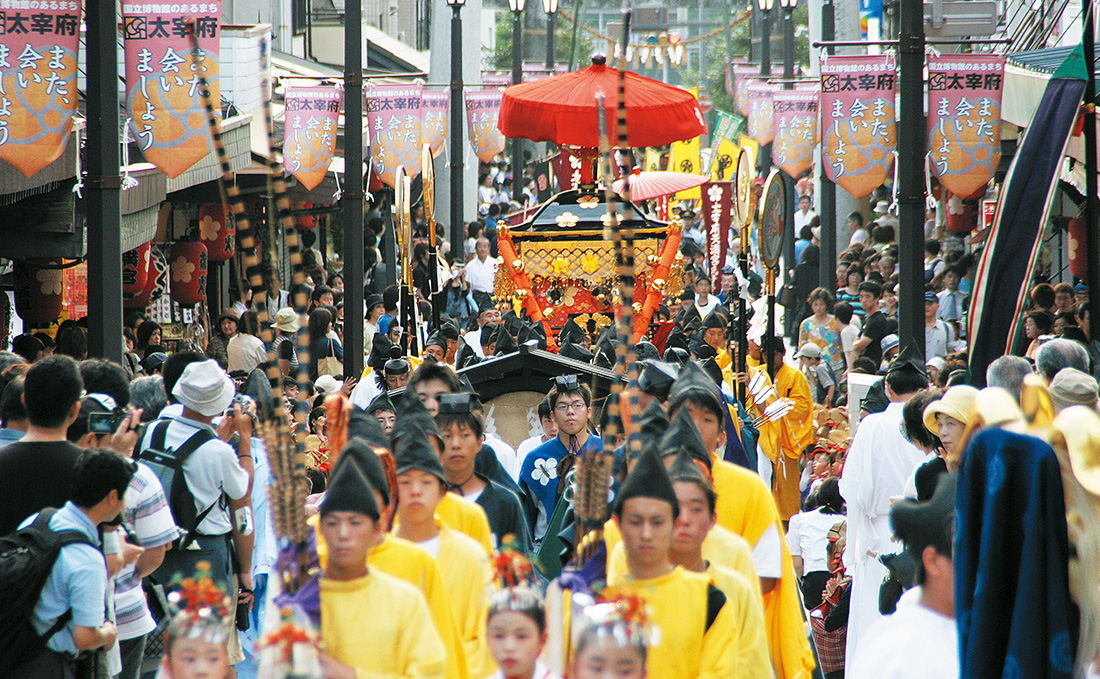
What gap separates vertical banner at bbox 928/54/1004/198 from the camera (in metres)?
12.0

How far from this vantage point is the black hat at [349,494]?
11.8 ft

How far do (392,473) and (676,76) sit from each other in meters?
69.8

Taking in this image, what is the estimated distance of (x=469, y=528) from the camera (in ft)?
15.8

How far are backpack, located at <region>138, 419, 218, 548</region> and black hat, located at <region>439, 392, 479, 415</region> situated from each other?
104cm

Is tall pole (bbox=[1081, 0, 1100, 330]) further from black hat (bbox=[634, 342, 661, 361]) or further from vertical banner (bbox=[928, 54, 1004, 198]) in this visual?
vertical banner (bbox=[928, 54, 1004, 198])

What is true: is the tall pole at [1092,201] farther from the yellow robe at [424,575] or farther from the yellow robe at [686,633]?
the yellow robe at [424,575]

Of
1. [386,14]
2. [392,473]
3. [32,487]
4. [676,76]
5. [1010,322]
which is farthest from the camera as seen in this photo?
[676,76]

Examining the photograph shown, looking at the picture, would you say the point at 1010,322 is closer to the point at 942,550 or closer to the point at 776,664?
the point at 776,664

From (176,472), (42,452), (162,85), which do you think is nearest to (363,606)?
(42,452)

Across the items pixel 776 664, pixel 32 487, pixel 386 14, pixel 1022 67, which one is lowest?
pixel 776 664

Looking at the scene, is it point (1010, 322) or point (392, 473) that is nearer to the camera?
point (392, 473)

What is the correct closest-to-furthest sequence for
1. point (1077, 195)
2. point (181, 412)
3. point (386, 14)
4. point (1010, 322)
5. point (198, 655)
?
1. point (198, 655)
2. point (181, 412)
3. point (1010, 322)
4. point (1077, 195)
5. point (386, 14)

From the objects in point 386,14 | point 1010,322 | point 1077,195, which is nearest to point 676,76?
point 386,14

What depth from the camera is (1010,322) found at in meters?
6.93
